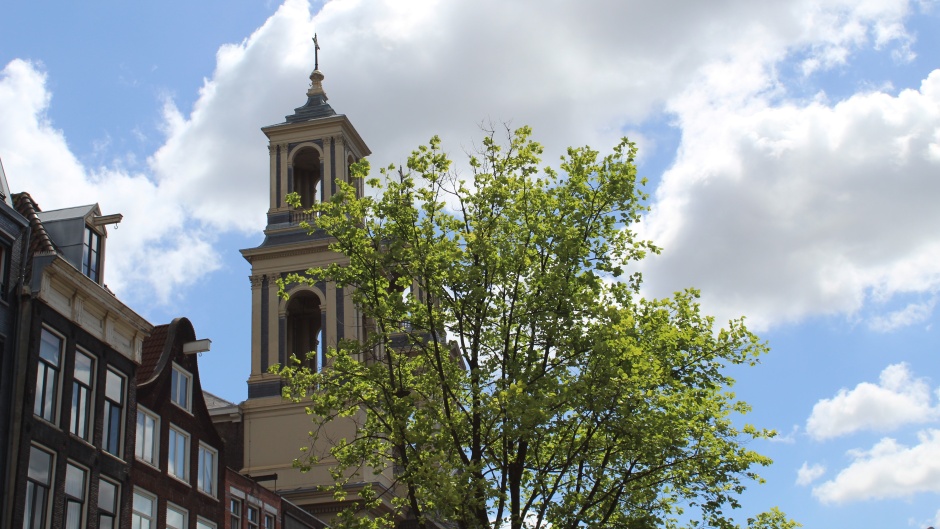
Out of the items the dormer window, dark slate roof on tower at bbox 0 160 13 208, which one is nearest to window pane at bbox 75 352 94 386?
the dormer window

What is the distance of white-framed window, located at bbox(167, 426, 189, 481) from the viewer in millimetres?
35969

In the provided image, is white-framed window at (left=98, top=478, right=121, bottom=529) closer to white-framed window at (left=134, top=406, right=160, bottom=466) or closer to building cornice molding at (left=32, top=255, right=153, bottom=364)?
white-framed window at (left=134, top=406, right=160, bottom=466)

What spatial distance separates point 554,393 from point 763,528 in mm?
6028

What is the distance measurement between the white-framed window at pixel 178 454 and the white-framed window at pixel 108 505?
3457 millimetres

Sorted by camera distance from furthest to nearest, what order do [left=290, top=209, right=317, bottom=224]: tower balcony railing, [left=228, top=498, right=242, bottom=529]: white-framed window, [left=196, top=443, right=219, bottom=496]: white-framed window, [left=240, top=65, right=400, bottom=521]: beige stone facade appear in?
[left=290, top=209, right=317, bottom=224]: tower balcony railing < [left=240, top=65, right=400, bottom=521]: beige stone facade < [left=228, top=498, right=242, bottom=529]: white-framed window < [left=196, top=443, right=219, bottom=496]: white-framed window

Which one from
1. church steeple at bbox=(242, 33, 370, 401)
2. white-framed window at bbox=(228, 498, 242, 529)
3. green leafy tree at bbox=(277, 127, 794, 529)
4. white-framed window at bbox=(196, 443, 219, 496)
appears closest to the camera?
green leafy tree at bbox=(277, 127, 794, 529)

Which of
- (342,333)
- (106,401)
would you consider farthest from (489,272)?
(342,333)

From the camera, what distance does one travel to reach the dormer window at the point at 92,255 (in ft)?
110

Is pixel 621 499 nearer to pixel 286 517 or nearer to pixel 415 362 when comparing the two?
pixel 415 362

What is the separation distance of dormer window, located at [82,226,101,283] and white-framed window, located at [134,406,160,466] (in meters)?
3.90

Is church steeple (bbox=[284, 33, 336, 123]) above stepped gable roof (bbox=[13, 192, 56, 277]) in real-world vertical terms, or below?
above

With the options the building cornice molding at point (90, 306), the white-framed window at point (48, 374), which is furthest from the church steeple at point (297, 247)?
the white-framed window at point (48, 374)

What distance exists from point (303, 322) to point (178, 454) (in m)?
23.3

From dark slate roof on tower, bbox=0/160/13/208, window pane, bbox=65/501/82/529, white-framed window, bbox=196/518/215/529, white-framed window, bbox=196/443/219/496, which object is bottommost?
window pane, bbox=65/501/82/529
